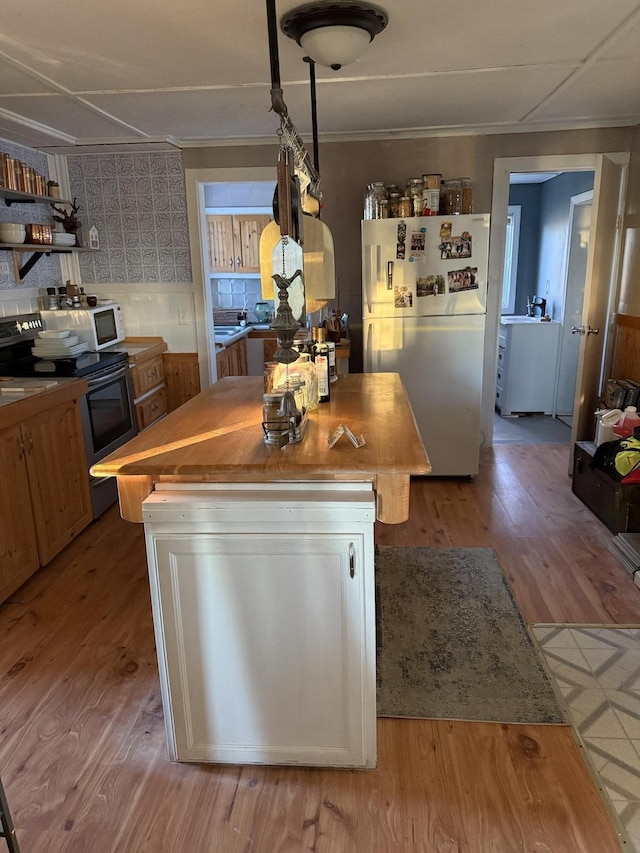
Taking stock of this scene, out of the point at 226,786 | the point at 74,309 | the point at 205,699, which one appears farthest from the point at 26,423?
the point at 226,786

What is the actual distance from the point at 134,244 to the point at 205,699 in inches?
137

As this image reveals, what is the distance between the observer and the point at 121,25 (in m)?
2.08

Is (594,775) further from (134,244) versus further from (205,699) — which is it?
(134,244)

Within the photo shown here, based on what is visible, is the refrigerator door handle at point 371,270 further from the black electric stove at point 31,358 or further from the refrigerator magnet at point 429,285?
the black electric stove at point 31,358

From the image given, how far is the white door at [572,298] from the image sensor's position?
516 centimetres

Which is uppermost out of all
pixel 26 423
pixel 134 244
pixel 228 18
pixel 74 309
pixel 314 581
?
pixel 228 18

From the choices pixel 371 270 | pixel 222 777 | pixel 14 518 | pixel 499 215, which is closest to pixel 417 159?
pixel 499 215

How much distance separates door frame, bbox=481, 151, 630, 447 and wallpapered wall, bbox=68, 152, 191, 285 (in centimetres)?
216

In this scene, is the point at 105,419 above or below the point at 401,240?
below

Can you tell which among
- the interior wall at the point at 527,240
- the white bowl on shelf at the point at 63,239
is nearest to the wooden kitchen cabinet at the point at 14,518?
the white bowl on shelf at the point at 63,239

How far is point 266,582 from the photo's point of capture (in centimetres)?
155

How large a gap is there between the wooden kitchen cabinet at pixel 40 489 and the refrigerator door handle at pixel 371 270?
1.81 m

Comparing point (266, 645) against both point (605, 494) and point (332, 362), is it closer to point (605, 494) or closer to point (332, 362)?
point (332, 362)

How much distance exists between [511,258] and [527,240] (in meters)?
0.24
